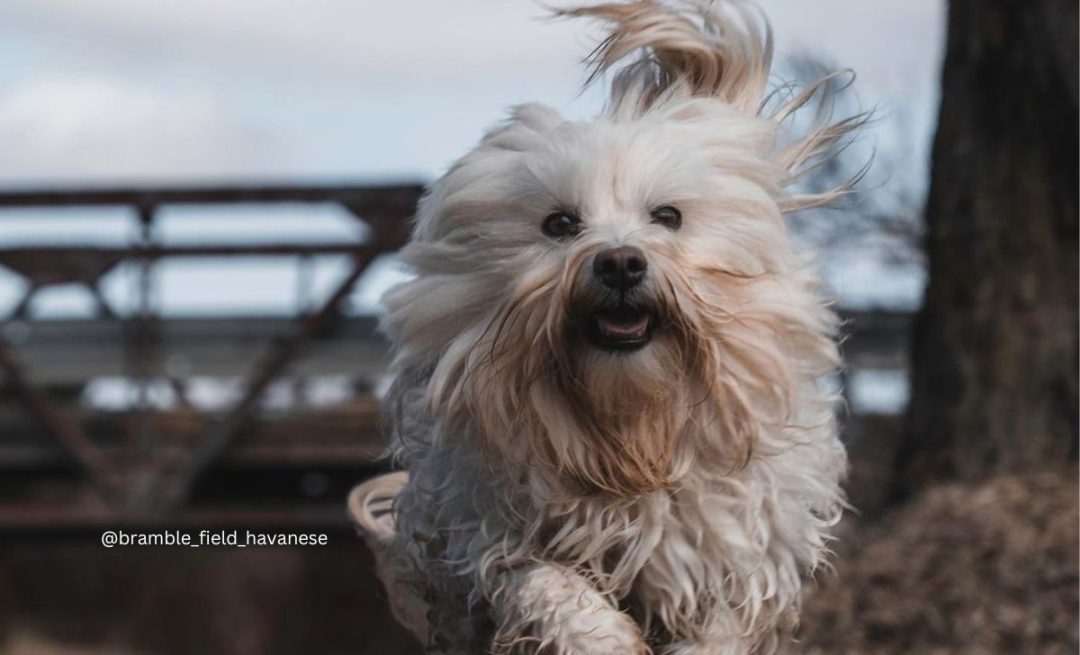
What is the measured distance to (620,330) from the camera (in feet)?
15.3

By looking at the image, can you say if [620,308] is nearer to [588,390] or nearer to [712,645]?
[588,390]

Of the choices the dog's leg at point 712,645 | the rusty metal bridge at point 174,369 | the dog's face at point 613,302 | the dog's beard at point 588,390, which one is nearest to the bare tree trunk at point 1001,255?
the rusty metal bridge at point 174,369

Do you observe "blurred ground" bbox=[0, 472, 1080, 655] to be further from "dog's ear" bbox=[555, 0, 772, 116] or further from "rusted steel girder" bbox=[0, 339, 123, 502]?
"dog's ear" bbox=[555, 0, 772, 116]

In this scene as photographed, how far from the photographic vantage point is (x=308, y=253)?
10766mm

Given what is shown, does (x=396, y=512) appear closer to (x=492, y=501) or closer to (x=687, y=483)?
(x=492, y=501)

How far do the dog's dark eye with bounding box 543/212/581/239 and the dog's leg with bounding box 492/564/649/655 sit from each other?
2.81 ft

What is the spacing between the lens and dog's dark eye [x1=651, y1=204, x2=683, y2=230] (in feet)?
15.7

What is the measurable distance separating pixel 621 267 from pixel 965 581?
12.9 feet

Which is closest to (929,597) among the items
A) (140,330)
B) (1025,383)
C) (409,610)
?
(1025,383)

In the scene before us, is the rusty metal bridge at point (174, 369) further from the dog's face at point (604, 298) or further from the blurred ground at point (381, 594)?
the dog's face at point (604, 298)

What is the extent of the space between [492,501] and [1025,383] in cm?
452

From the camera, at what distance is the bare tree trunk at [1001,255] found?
888 cm

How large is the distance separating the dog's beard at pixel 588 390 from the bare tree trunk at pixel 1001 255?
4.32 m

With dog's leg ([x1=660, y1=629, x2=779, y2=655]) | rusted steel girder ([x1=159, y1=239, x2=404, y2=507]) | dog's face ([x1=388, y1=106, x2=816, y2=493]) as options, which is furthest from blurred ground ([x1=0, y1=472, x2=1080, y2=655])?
dog's face ([x1=388, y1=106, x2=816, y2=493])
